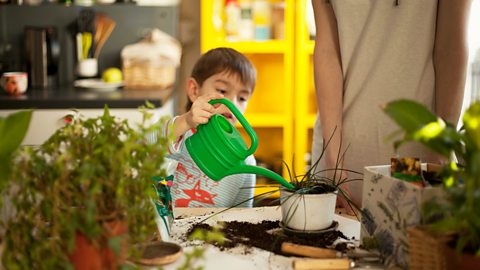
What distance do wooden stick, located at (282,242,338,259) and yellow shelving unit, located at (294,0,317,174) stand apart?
2.26m

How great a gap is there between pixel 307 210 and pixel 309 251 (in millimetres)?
115

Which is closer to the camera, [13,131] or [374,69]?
[13,131]

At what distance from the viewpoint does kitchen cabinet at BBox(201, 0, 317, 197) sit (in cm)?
330

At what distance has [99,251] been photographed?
2.85 ft

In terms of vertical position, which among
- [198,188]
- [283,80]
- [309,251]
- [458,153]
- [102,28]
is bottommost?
[198,188]

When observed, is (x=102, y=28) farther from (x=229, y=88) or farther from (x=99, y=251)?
(x=99, y=251)

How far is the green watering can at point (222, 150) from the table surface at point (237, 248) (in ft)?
0.48

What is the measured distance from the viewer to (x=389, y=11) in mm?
1671

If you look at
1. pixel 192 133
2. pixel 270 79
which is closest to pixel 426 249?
pixel 192 133

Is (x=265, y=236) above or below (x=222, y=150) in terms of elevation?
below

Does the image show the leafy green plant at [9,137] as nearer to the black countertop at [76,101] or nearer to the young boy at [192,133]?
the young boy at [192,133]

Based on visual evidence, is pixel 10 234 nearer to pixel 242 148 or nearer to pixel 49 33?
pixel 242 148

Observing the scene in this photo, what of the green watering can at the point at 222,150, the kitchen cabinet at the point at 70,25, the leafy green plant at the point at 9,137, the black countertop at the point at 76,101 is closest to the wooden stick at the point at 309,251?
the green watering can at the point at 222,150

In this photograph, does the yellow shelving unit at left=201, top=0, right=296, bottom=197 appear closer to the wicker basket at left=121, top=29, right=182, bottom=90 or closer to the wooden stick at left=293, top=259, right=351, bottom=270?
the wicker basket at left=121, top=29, right=182, bottom=90
